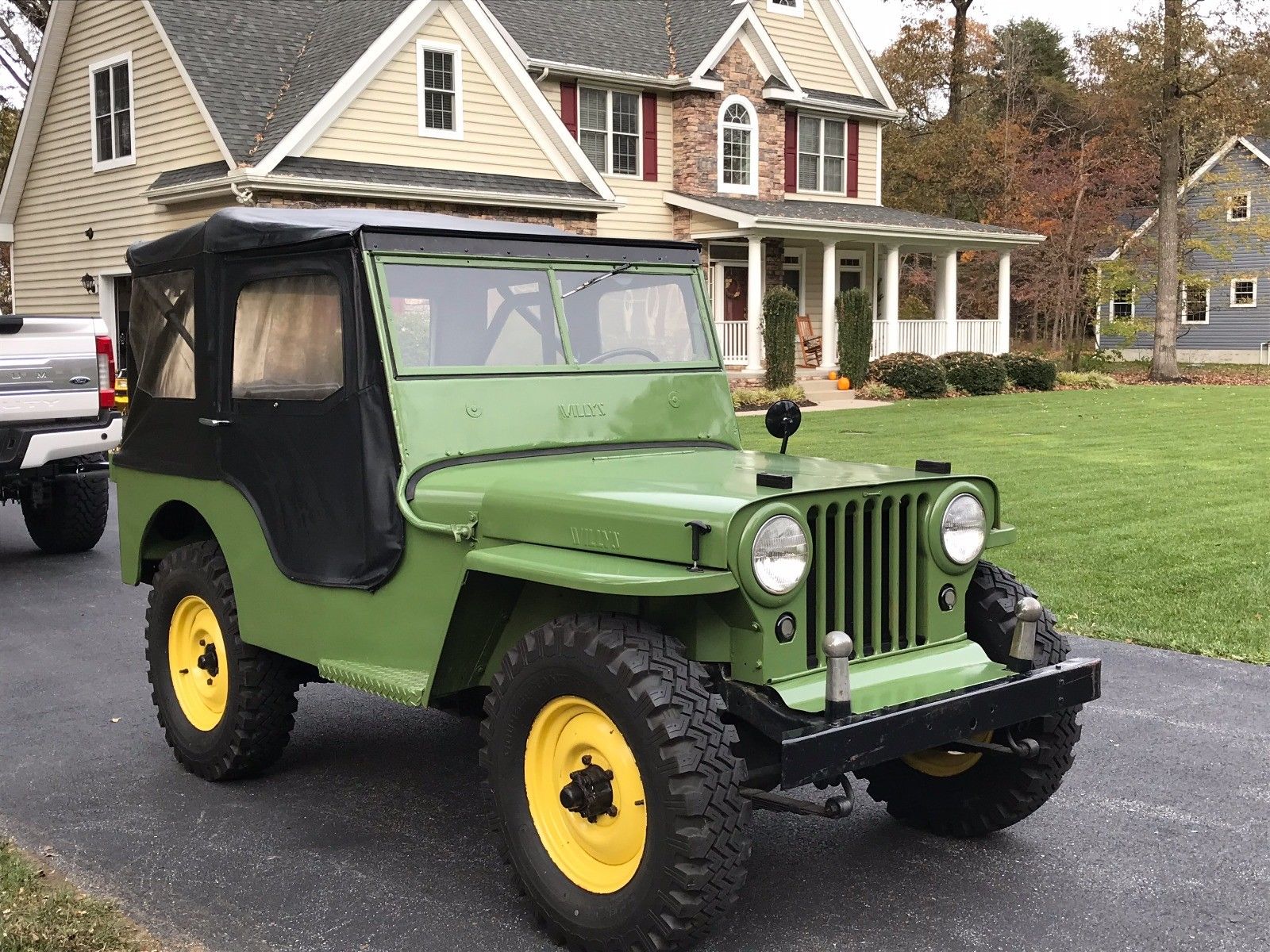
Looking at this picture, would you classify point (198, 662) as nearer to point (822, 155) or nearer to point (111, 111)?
point (111, 111)

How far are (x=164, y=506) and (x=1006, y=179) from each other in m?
38.3

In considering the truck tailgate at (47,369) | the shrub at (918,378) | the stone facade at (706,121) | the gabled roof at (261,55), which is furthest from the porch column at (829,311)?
the truck tailgate at (47,369)

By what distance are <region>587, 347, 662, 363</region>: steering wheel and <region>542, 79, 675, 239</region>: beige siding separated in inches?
820

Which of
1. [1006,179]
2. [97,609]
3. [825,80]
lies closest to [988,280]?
[1006,179]

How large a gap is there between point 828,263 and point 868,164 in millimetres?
4627

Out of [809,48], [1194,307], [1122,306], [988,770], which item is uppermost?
[809,48]

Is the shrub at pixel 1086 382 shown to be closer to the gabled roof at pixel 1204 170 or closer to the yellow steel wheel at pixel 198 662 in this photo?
the gabled roof at pixel 1204 170

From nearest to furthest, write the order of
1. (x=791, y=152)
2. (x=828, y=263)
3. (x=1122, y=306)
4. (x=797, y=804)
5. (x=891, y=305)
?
(x=797, y=804)
(x=828, y=263)
(x=891, y=305)
(x=791, y=152)
(x=1122, y=306)

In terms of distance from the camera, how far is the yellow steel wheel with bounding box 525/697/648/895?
11.6ft

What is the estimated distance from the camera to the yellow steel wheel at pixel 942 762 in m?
4.37

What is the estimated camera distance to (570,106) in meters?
25.3

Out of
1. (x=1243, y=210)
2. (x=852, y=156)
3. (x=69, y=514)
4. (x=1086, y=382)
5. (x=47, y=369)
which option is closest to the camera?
(x=47, y=369)

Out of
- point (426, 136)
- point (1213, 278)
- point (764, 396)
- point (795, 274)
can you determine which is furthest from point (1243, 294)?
point (426, 136)

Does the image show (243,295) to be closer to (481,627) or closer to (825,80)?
(481,627)
